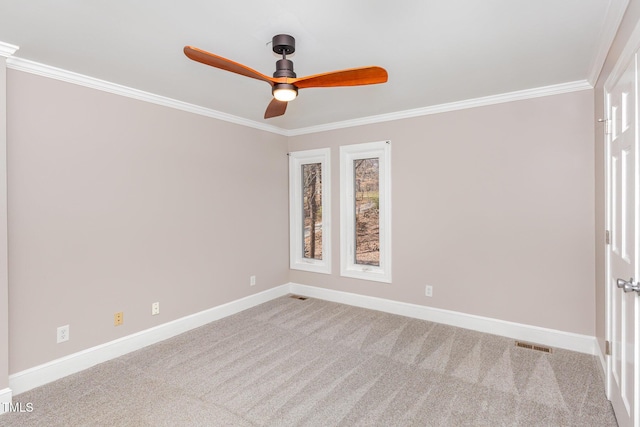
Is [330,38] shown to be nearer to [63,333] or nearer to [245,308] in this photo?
[63,333]

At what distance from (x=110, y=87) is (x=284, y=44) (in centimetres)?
183

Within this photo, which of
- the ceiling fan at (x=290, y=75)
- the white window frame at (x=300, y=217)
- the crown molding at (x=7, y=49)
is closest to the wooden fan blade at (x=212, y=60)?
the ceiling fan at (x=290, y=75)

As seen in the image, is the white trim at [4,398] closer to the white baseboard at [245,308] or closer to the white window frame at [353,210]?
the white baseboard at [245,308]

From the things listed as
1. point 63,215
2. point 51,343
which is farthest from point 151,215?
point 51,343

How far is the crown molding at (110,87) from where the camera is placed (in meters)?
2.42

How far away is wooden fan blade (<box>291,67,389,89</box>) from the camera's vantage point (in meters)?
1.78

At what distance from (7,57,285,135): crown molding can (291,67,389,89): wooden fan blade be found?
1.96 metres

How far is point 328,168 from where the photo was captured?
450cm

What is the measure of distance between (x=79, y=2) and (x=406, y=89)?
252cm

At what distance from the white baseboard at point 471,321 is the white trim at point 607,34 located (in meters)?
2.32

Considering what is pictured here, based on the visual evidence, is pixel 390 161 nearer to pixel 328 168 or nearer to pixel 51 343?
pixel 328 168

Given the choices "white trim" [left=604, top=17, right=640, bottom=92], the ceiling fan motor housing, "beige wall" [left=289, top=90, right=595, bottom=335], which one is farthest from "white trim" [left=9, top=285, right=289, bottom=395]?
"white trim" [left=604, top=17, right=640, bottom=92]

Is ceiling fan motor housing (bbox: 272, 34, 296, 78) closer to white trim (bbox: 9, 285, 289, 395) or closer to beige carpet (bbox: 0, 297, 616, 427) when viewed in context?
beige carpet (bbox: 0, 297, 616, 427)

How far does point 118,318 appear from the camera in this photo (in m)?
2.96
